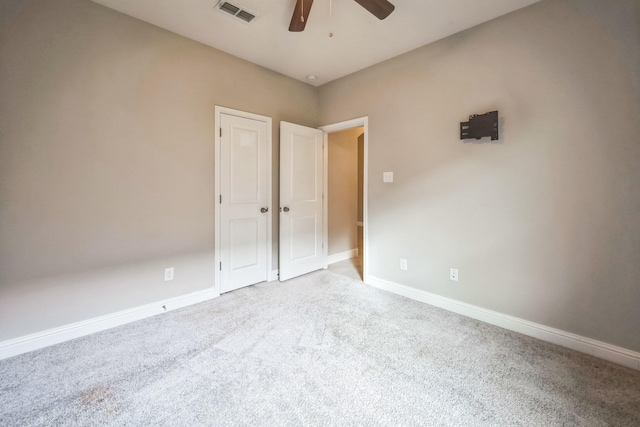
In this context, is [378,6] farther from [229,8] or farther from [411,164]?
[411,164]

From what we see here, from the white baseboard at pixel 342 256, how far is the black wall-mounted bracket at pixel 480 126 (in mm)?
2565

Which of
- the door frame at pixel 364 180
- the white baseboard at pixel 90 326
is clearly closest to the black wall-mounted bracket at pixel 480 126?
the door frame at pixel 364 180

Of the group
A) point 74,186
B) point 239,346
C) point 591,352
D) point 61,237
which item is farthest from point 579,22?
point 61,237

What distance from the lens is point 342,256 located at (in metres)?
4.47

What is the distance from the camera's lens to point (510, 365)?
1.80 m

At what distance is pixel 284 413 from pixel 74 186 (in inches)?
88.9

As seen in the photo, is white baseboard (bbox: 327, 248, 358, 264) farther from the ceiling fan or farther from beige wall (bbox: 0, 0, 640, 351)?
the ceiling fan

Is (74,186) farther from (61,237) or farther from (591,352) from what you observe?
(591,352)

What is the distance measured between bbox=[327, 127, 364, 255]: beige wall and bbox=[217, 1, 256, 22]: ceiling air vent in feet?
6.64

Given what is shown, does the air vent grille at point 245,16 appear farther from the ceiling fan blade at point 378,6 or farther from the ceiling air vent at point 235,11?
the ceiling fan blade at point 378,6

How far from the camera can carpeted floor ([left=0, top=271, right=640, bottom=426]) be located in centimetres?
140

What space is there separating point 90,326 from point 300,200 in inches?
95.3

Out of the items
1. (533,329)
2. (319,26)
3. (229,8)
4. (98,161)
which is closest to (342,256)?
(533,329)

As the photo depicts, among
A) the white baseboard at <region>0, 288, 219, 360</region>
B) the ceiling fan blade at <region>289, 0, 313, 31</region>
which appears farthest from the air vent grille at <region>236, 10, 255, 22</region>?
the white baseboard at <region>0, 288, 219, 360</region>
